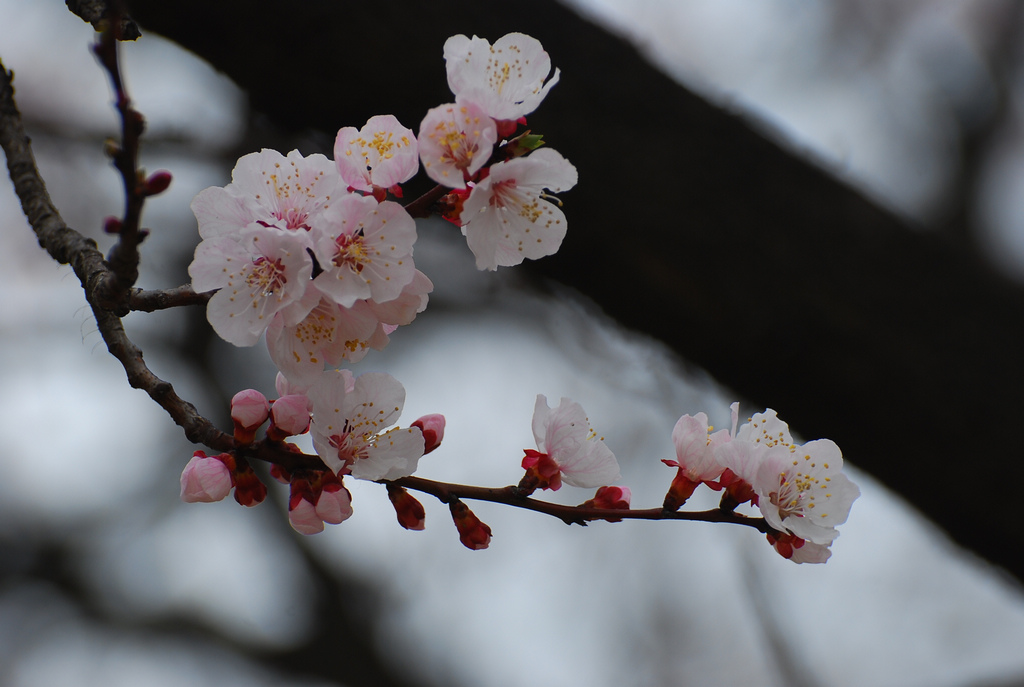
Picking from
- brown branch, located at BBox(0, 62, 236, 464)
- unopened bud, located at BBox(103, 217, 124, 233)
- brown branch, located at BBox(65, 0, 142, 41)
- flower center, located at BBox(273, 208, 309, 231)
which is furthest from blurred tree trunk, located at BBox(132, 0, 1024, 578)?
unopened bud, located at BBox(103, 217, 124, 233)

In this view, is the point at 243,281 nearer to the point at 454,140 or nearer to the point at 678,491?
the point at 454,140

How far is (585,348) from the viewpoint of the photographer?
224 cm

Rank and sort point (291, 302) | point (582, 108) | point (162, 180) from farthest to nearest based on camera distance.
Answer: point (582, 108) → point (291, 302) → point (162, 180)

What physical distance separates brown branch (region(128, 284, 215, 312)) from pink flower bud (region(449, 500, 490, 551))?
32 cm

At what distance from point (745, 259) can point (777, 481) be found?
1019 millimetres

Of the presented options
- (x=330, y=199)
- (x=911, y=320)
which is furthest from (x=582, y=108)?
(x=330, y=199)

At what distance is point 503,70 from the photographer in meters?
0.73

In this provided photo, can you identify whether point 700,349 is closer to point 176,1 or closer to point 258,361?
point 176,1

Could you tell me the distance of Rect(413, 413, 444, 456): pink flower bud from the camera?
81 cm

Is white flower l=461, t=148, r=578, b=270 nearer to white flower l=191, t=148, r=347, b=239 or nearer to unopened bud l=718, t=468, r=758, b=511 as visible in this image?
white flower l=191, t=148, r=347, b=239

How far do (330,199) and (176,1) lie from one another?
98 centimetres

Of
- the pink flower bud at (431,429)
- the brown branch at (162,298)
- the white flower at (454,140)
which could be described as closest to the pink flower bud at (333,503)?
the pink flower bud at (431,429)

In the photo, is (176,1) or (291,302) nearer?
(291,302)

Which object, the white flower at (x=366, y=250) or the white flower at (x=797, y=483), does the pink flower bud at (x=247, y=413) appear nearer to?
the white flower at (x=366, y=250)
